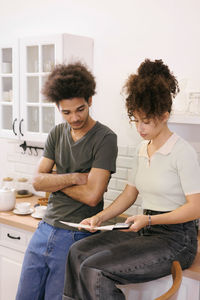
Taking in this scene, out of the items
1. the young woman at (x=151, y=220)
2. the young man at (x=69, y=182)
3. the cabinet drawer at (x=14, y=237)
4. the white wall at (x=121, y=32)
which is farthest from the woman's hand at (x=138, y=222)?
the cabinet drawer at (x=14, y=237)

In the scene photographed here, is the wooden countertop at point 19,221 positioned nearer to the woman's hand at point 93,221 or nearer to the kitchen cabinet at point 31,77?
the kitchen cabinet at point 31,77

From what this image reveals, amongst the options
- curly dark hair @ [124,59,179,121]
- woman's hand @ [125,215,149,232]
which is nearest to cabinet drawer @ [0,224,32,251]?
woman's hand @ [125,215,149,232]

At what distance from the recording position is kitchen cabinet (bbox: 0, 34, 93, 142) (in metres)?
2.73

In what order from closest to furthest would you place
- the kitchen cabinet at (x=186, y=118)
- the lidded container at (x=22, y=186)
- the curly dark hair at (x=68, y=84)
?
the curly dark hair at (x=68, y=84), the kitchen cabinet at (x=186, y=118), the lidded container at (x=22, y=186)

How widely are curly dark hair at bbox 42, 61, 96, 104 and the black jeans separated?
721 mm

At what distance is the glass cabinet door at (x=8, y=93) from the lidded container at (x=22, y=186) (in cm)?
46

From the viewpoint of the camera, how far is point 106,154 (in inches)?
80.8

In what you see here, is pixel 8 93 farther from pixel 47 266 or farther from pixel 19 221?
pixel 47 266

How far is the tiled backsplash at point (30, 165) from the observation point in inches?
112

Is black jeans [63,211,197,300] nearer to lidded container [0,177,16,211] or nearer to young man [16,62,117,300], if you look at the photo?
young man [16,62,117,300]

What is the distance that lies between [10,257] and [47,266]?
0.77 meters

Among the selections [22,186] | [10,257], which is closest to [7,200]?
[10,257]

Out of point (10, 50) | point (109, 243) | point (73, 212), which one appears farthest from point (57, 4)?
point (109, 243)

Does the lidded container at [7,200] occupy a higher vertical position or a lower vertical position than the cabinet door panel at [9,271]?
higher
